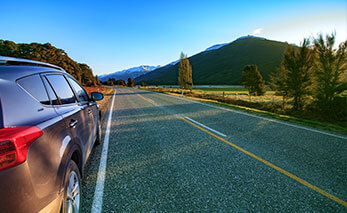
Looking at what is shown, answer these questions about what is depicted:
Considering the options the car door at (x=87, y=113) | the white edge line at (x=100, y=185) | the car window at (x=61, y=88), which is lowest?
the white edge line at (x=100, y=185)

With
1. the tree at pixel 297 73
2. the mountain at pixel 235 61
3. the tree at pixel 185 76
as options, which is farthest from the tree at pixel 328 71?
the mountain at pixel 235 61

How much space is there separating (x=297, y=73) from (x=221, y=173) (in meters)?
16.6

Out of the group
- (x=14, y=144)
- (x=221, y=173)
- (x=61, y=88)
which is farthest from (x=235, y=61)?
(x=14, y=144)

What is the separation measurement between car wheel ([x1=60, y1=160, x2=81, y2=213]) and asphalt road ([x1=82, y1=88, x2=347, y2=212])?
0.29 meters

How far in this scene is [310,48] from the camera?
14711 millimetres

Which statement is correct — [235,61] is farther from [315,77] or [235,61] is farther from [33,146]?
[33,146]

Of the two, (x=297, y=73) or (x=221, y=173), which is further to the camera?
(x=297, y=73)

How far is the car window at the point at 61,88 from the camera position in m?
2.35

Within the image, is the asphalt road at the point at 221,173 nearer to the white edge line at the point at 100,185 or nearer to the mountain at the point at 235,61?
the white edge line at the point at 100,185

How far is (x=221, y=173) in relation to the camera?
10.4ft

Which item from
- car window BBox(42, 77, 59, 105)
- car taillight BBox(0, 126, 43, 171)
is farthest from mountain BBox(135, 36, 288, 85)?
car taillight BBox(0, 126, 43, 171)

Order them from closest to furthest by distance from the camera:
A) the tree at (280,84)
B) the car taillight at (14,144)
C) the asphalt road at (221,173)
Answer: the car taillight at (14,144)
the asphalt road at (221,173)
the tree at (280,84)

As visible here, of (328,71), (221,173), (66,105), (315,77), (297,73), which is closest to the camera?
A: (66,105)

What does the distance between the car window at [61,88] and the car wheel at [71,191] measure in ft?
3.37
